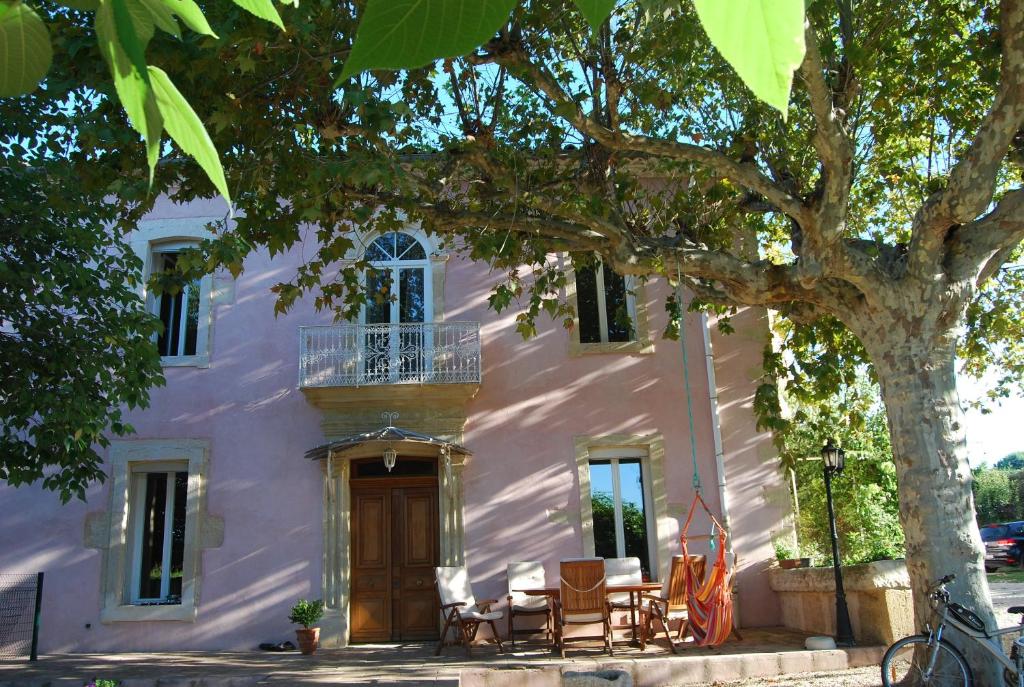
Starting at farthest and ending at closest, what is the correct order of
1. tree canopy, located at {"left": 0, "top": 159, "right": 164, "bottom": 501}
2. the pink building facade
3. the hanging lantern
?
1. the pink building facade
2. the hanging lantern
3. tree canopy, located at {"left": 0, "top": 159, "right": 164, "bottom": 501}

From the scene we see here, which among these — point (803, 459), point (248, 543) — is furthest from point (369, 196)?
point (803, 459)

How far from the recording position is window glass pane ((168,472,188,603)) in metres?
10.9

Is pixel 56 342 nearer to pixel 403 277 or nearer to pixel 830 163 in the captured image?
pixel 403 277

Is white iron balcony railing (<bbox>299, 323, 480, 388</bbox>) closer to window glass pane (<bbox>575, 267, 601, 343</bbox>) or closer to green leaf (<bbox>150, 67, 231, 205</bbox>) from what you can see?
window glass pane (<bbox>575, 267, 601, 343</bbox>)

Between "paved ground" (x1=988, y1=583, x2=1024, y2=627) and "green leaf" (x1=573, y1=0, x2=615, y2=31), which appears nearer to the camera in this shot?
"green leaf" (x1=573, y1=0, x2=615, y2=31)

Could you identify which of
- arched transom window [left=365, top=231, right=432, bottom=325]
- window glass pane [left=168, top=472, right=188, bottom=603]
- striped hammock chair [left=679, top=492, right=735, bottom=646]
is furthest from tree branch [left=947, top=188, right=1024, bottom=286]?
window glass pane [left=168, top=472, right=188, bottom=603]

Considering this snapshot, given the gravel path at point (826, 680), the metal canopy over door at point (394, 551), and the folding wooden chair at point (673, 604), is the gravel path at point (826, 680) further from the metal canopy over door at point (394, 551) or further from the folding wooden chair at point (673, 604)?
the metal canopy over door at point (394, 551)

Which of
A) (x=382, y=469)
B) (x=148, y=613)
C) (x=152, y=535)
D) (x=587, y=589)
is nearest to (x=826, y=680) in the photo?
(x=587, y=589)

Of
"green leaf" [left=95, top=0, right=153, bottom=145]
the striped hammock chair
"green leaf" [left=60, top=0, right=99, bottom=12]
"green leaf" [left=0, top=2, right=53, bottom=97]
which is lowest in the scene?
the striped hammock chair

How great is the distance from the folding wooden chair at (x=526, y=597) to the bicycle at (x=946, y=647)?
178 inches

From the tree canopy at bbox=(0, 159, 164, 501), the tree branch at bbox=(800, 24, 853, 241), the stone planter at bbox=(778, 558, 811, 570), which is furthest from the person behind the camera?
the stone planter at bbox=(778, 558, 811, 570)

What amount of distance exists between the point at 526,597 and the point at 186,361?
5481mm

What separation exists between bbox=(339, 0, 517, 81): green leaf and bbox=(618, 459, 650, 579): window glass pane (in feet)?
35.7

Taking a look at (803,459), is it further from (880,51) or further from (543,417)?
(880,51)
